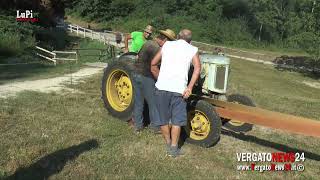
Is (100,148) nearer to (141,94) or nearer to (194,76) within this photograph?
(141,94)

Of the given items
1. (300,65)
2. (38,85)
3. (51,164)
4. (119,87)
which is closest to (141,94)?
(119,87)

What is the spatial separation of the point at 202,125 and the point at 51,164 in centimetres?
262

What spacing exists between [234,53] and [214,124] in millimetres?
37214

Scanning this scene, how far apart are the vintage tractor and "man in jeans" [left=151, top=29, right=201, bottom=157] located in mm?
690

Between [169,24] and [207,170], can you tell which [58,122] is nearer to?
[207,170]

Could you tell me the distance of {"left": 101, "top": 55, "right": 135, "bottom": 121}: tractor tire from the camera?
883cm

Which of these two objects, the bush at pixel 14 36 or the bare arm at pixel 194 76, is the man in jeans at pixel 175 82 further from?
the bush at pixel 14 36

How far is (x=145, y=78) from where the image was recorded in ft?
26.0

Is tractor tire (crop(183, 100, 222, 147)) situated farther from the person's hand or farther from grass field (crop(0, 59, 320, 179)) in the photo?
the person's hand

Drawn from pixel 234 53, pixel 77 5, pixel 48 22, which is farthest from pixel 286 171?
pixel 77 5

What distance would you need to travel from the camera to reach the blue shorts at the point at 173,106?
22.9ft

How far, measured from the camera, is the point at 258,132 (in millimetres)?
9172

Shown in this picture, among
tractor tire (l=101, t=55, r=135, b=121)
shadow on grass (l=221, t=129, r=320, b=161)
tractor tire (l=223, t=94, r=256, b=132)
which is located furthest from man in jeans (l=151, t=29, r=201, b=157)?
tractor tire (l=223, t=94, r=256, b=132)

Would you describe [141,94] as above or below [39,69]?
above
